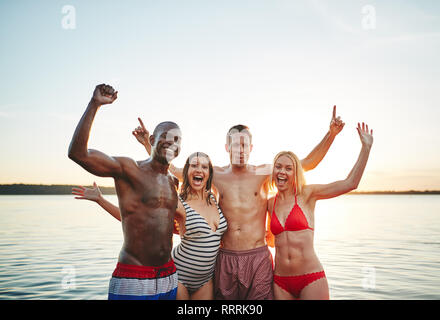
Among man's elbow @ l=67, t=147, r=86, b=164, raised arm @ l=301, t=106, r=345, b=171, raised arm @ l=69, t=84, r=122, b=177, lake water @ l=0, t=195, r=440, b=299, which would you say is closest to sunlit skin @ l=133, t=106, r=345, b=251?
raised arm @ l=301, t=106, r=345, b=171

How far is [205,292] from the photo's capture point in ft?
16.6

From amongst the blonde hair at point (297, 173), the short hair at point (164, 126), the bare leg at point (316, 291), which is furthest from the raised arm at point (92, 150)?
the bare leg at point (316, 291)

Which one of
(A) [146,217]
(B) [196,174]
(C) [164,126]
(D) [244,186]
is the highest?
(C) [164,126]

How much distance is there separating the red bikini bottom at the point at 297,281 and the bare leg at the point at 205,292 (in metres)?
0.91

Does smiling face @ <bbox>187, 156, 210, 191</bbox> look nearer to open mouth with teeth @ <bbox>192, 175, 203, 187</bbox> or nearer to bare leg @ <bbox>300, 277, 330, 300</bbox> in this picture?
open mouth with teeth @ <bbox>192, 175, 203, 187</bbox>

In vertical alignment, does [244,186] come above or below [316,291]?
above

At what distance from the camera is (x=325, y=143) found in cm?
552

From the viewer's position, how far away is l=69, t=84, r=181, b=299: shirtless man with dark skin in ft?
11.7

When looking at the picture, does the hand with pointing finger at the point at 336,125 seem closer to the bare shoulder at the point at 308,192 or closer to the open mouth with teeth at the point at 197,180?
the bare shoulder at the point at 308,192

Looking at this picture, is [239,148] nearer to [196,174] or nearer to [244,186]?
[244,186]

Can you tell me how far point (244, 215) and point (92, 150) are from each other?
2625 mm

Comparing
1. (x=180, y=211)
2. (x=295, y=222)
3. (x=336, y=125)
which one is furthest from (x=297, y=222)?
(x=336, y=125)

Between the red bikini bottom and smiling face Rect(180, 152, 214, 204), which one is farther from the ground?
smiling face Rect(180, 152, 214, 204)
